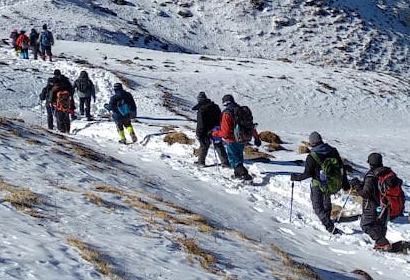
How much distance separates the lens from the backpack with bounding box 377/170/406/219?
10.3 m

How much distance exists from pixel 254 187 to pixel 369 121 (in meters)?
18.0

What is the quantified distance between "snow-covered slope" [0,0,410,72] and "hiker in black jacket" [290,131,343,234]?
3754 cm

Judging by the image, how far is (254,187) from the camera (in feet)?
45.4

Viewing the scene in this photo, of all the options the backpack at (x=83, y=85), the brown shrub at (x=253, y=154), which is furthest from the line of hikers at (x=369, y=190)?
the backpack at (x=83, y=85)

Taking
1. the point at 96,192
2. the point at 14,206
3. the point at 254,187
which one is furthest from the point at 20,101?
the point at 14,206

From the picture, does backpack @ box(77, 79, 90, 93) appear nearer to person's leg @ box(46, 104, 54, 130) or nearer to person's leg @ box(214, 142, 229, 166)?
person's leg @ box(46, 104, 54, 130)

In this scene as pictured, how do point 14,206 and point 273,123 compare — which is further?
point 273,123

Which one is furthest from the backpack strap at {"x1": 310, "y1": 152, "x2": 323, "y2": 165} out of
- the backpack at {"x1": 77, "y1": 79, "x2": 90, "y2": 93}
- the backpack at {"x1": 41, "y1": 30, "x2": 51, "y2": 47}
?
the backpack at {"x1": 41, "y1": 30, "x2": 51, "y2": 47}

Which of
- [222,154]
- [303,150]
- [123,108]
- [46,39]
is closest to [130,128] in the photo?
[123,108]

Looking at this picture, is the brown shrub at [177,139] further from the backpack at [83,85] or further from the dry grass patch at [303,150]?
the backpack at [83,85]

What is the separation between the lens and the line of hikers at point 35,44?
1200 inches

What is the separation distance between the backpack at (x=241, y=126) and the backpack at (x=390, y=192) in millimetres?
3744

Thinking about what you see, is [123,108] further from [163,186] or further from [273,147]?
[163,186]

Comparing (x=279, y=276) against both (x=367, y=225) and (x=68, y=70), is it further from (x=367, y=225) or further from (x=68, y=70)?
(x=68, y=70)
